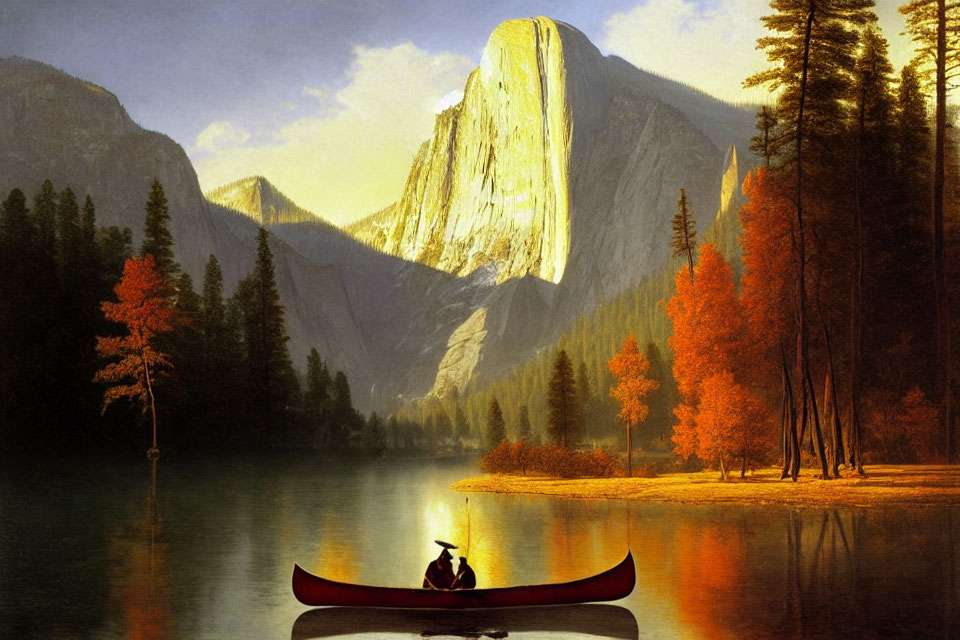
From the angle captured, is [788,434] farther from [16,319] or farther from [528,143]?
[528,143]

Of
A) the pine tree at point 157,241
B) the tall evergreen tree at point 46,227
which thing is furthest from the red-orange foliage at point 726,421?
the tall evergreen tree at point 46,227

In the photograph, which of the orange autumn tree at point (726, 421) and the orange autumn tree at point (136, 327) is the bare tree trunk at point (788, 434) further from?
the orange autumn tree at point (136, 327)

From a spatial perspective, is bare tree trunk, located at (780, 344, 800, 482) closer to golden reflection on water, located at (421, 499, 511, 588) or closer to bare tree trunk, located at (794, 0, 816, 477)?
bare tree trunk, located at (794, 0, 816, 477)

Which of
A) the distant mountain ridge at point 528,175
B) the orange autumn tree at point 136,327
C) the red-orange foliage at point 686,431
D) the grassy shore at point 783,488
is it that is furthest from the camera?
the distant mountain ridge at point 528,175

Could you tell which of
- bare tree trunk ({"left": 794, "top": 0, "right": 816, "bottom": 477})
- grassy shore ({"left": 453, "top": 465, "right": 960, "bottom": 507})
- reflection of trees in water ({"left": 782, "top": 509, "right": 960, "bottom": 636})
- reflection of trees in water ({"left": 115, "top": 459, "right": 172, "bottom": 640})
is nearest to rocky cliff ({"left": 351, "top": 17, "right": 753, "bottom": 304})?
grassy shore ({"left": 453, "top": 465, "right": 960, "bottom": 507})

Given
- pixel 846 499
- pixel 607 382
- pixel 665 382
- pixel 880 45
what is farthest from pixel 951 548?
pixel 607 382

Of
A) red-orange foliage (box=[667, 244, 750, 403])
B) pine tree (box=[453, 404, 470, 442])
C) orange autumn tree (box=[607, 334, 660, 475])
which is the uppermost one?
red-orange foliage (box=[667, 244, 750, 403])

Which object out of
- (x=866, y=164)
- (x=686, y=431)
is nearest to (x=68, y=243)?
(x=686, y=431)
